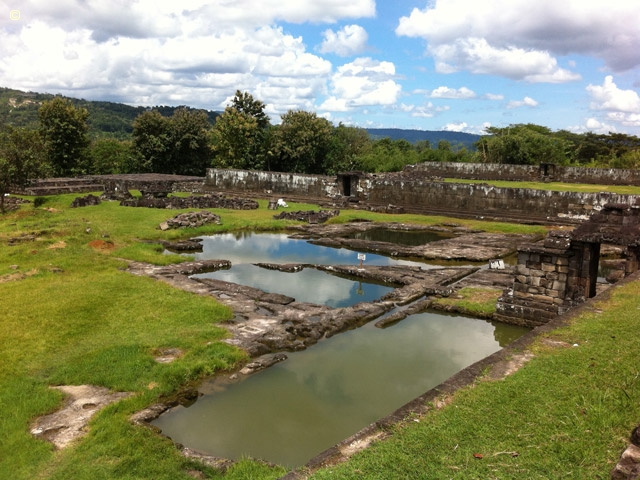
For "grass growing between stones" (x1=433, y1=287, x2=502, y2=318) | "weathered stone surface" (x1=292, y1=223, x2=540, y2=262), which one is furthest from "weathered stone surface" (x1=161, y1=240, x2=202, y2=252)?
"grass growing between stones" (x1=433, y1=287, x2=502, y2=318)

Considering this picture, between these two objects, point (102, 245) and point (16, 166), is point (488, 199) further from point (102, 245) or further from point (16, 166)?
point (16, 166)

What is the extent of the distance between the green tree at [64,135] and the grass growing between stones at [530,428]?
3671 centimetres

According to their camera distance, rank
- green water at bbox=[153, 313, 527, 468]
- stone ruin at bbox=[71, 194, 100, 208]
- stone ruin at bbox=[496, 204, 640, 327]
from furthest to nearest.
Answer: stone ruin at bbox=[71, 194, 100, 208]
stone ruin at bbox=[496, 204, 640, 327]
green water at bbox=[153, 313, 527, 468]

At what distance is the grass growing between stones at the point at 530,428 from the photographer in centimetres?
396

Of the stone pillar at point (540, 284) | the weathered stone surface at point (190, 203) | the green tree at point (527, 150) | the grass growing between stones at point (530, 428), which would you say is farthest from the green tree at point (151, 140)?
the grass growing between stones at point (530, 428)

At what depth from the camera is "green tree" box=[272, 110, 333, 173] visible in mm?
36719

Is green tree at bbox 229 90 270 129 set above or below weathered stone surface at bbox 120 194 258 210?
above

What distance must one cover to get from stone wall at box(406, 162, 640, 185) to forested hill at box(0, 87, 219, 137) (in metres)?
80.8

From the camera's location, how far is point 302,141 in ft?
120

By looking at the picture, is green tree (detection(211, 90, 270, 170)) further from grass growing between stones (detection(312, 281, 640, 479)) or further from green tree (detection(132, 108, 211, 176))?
grass growing between stones (detection(312, 281, 640, 479))

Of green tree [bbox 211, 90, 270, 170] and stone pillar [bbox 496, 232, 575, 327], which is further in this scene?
green tree [bbox 211, 90, 270, 170]

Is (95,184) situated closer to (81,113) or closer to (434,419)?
(81,113)

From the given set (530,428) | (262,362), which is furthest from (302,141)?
(530,428)

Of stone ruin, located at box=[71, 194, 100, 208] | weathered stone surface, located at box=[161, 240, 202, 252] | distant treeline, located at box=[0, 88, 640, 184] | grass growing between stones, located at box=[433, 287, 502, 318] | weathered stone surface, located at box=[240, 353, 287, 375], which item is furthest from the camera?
distant treeline, located at box=[0, 88, 640, 184]
